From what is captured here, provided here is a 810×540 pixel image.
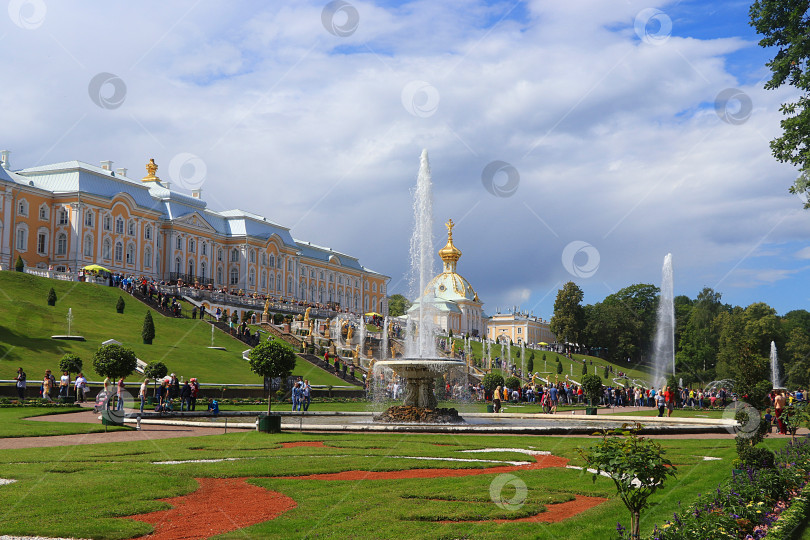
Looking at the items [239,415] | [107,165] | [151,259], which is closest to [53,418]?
[239,415]

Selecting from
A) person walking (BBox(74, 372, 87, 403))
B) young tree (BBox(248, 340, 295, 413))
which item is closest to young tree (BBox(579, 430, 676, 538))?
young tree (BBox(248, 340, 295, 413))

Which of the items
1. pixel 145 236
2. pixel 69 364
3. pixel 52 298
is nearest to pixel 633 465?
pixel 69 364

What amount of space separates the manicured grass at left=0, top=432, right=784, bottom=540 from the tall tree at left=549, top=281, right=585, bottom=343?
2876 inches

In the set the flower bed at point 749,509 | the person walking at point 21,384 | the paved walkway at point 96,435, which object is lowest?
the paved walkway at point 96,435

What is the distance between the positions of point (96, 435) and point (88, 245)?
47.4 meters

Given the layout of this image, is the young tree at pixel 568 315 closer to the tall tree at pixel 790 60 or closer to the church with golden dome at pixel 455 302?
the church with golden dome at pixel 455 302

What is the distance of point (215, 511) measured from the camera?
7789 mm

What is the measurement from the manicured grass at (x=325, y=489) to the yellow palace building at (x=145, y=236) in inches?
1874

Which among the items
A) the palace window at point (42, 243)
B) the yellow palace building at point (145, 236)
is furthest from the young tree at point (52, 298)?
the palace window at point (42, 243)

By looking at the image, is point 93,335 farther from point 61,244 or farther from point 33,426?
point 61,244

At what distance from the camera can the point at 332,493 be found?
877 cm

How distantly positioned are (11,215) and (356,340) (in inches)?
1067

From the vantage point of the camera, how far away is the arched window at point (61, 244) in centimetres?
5912

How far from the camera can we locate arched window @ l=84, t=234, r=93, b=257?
59469 millimetres
